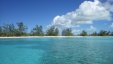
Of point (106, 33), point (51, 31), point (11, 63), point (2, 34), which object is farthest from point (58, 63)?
point (106, 33)

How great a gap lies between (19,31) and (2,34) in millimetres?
6299

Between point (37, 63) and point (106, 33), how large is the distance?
77.3 m

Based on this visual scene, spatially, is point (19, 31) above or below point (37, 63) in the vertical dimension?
above

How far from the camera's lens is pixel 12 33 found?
72125mm

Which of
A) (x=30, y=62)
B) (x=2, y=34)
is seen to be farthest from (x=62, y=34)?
(x=30, y=62)

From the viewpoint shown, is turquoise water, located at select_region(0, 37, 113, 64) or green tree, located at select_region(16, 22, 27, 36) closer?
turquoise water, located at select_region(0, 37, 113, 64)

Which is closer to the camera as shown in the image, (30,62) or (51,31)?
(30,62)

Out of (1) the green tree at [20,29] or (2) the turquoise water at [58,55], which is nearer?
(2) the turquoise water at [58,55]

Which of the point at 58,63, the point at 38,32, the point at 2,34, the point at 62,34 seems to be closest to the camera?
the point at 58,63

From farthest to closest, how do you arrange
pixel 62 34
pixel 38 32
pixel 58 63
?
pixel 62 34 → pixel 38 32 → pixel 58 63

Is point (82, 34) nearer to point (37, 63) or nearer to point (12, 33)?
point (12, 33)

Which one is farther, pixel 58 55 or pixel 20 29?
pixel 20 29

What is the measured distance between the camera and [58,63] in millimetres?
13141

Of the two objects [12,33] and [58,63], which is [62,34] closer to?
[12,33]
